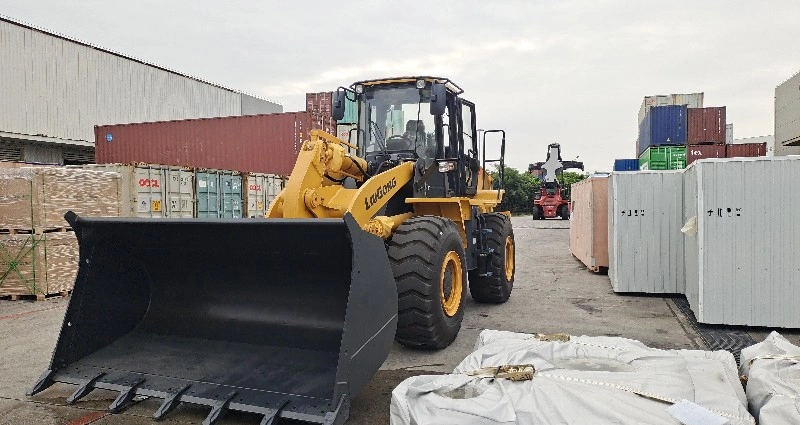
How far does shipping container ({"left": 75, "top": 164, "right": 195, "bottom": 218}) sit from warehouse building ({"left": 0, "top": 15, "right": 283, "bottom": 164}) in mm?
12773

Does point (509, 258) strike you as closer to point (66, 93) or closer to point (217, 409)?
point (217, 409)

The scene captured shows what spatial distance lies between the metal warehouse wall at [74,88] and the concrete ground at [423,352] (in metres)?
17.6

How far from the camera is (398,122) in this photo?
6.18 metres

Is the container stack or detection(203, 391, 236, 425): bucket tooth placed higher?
the container stack

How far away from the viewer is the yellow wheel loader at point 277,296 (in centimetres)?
333

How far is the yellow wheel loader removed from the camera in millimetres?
3334

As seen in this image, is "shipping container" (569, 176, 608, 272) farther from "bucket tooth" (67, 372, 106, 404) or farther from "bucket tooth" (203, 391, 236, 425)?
"bucket tooth" (67, 372, 106, 404)

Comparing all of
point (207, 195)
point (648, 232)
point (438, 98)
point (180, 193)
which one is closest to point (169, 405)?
point (438, 98)

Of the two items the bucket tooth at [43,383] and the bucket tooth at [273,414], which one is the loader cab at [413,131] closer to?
the bucket tooth at [273,414]

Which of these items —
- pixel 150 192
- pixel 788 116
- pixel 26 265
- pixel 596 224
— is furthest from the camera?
pixel 788 116

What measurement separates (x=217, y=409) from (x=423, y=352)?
7.28ft

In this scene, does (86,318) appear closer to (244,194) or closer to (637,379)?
(637,379)

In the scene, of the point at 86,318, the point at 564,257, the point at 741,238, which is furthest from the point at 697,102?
Answer: the point at 86,318

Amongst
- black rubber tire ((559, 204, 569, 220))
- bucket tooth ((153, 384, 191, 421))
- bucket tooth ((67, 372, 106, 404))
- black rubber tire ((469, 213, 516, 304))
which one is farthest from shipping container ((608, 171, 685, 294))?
black rubber tire ((559, 204, 569, 220))
